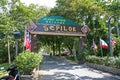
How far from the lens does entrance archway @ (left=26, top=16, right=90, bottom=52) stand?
22938mm

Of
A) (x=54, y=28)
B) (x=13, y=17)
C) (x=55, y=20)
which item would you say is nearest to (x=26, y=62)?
(x=54, y=28)

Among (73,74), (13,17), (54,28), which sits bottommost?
(73,74)

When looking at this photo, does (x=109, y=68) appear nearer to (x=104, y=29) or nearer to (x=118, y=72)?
(x=118, y=72)

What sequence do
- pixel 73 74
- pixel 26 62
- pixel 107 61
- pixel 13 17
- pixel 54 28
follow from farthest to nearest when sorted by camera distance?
1. pixel 13 17
2. pixel 54 28
3. pixel 107 61
4. pixel 73 74
5. pixel 26 62

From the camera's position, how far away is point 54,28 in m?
23.4


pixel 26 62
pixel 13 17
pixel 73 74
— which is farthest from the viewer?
pixel 13 17

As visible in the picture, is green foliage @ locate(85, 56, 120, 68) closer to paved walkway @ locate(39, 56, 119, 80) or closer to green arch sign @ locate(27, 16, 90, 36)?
paved walkway @ locate(39, 56, 119, 80)

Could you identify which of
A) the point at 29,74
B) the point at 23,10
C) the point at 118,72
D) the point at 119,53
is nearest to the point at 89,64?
the point at 119,53

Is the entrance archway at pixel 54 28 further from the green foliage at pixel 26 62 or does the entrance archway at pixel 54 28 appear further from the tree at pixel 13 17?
the green foliage at pixel 26 62

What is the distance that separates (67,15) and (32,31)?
530 cm

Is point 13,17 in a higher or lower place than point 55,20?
higher

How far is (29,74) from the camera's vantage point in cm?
1093

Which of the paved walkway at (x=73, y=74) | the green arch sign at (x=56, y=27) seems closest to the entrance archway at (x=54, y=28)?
the green arch sign at (x=56, y=27)

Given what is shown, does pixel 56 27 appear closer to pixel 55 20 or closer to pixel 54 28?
pixel 54 28
